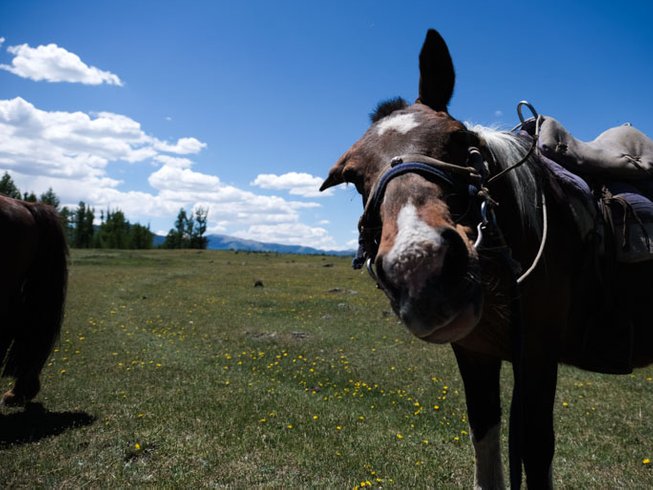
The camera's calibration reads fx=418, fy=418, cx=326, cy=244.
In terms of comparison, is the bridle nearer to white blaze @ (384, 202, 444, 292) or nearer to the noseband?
the noseband

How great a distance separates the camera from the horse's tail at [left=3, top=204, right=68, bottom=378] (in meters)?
5.91

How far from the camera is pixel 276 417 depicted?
582 centimetres

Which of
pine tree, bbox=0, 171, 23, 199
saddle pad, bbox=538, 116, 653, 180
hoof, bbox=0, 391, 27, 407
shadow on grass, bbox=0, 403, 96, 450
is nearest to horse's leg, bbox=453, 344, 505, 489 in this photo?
saddle pad, bbox=538, 116, 653, 180

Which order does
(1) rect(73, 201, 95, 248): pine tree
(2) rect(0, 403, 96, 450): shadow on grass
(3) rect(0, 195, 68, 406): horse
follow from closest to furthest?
(2) rect(0, 403, 96, 450): shadow on grass, (3) rect(0, 195, 68, 406): horse, (1) rect(73, 201, 95, 248): pine tree

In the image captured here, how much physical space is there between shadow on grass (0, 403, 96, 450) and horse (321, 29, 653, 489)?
497 centimetres

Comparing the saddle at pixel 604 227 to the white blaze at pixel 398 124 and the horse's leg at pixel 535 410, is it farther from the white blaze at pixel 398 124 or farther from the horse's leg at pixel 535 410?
the white blaze at pixel 398 124

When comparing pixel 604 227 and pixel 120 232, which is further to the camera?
pixel 120 232

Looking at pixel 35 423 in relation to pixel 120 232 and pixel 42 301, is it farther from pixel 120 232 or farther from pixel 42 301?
pixel 120 232

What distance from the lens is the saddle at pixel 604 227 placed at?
268 centimetres

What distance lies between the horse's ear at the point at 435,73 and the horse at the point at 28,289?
5.81 meters

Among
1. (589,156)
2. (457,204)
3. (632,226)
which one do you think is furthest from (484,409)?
(589,156)

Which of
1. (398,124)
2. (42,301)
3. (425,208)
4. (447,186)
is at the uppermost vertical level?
(398,124)

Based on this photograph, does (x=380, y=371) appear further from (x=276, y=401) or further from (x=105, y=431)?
(x=105, y=431)

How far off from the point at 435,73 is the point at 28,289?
6364mm
